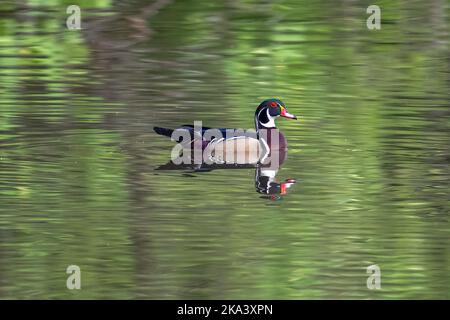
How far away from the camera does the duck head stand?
14.1 metres

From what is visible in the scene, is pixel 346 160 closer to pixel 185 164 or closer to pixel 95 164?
pixel 185 164

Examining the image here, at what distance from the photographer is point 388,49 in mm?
19141

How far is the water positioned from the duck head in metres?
0.26

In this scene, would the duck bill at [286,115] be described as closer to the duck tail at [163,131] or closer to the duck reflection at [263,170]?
the duck reflection at [263,170]

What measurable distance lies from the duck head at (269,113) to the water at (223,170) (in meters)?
0.26

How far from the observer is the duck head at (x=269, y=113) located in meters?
14.1

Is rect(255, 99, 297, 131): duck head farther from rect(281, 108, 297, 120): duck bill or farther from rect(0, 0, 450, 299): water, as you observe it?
rect(0, 0, 450, 299): water

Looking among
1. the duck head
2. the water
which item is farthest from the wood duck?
the water

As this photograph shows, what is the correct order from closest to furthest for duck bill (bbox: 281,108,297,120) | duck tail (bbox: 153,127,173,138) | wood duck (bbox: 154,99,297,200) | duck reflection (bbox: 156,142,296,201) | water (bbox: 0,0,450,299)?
1. water (bbox: 0,0,450,299)
2. duck reflection (bbox: 156,142,296,201)
3. wood duck (bbox: 154,99,297,200)
4. duck tail (bbox: 153,127,173,138)
5. duck bill (bbox: 281,108,297,120)

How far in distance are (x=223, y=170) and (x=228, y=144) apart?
0.72 m

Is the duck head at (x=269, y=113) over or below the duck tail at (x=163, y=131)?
over

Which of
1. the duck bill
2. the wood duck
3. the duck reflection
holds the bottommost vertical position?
the duck reflection

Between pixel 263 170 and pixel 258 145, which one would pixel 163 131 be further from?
pixel 263 170

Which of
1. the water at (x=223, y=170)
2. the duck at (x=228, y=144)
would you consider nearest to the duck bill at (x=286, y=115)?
the water at (x=223, y=170)
